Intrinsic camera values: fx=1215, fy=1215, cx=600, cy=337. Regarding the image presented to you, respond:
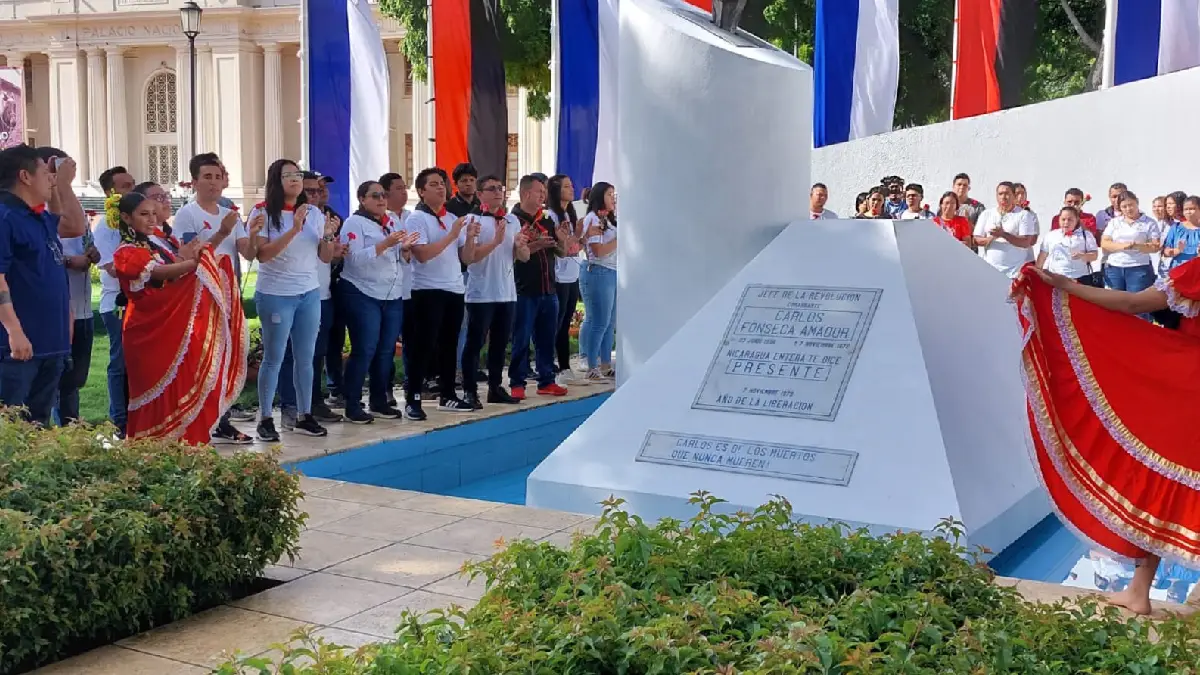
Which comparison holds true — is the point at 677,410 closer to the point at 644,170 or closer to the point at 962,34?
the point at 644,170

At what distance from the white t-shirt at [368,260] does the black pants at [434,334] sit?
16.5 inches

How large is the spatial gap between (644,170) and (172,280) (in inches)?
107

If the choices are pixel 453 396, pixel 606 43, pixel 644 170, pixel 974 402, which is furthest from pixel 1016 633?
pixel 606 43

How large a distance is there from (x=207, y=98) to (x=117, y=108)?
4.48 metres

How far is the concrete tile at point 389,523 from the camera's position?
530cm

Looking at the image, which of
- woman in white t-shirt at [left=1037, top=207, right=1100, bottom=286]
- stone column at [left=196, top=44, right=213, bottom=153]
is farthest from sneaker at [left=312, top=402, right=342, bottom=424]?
stone column at [left=196, top=44, right=213, bottom=153]

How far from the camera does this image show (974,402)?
6039mm

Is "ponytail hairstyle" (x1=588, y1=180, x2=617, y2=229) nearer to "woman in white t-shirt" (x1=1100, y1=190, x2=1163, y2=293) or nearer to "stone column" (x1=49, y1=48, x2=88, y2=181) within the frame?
"woman in white t-shirt" (x1=1100, y1=190, x2=1163, y2=293)

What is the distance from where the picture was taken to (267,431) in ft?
24.9

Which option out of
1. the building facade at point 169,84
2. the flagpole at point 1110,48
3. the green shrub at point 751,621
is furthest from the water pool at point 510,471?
the building facade at point 169,84

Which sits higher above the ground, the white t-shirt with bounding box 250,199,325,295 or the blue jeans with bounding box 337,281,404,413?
the white t-shirt with bounding box 250,199,325,295

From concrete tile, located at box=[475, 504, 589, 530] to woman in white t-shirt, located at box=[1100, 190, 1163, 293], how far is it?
8.21 meters

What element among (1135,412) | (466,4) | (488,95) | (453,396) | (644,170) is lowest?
(453,396)

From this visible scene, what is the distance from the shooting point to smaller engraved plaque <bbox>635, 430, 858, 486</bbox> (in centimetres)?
551
